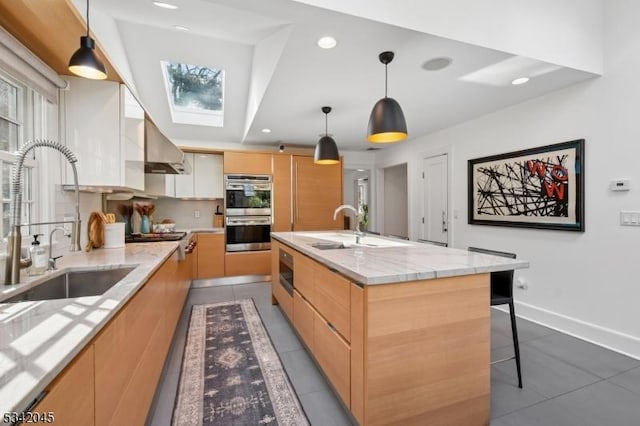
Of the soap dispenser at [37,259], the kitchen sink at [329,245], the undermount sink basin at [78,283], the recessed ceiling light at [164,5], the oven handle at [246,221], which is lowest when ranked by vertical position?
the undermount sink basin at [78,283]

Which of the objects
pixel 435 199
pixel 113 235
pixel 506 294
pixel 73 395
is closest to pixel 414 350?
pixel 506 294

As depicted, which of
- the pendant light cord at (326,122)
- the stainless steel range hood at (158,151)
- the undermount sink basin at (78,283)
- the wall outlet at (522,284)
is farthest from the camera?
the pendant light cord at (326,122)

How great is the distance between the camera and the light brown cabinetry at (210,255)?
4277mm

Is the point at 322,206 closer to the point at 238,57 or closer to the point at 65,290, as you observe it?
the point at 238,57

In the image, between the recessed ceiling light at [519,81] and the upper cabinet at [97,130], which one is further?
the recessed ceiling light at [519,81]

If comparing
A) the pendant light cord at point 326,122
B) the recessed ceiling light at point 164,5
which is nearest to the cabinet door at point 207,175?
the pendant light cord at point 326,122

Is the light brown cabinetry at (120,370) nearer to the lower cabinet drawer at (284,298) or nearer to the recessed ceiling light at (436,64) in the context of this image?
the lower cabinet drawer at (284,298)

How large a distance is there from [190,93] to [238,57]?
1.39 metres

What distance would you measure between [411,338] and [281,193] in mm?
3598

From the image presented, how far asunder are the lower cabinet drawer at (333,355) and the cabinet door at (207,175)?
137 inches

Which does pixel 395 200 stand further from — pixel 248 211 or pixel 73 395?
pixel 73 395

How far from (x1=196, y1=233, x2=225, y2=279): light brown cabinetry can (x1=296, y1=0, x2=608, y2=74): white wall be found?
141 inches

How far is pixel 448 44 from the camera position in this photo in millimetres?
1970

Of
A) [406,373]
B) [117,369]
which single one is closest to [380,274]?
[406,373]
